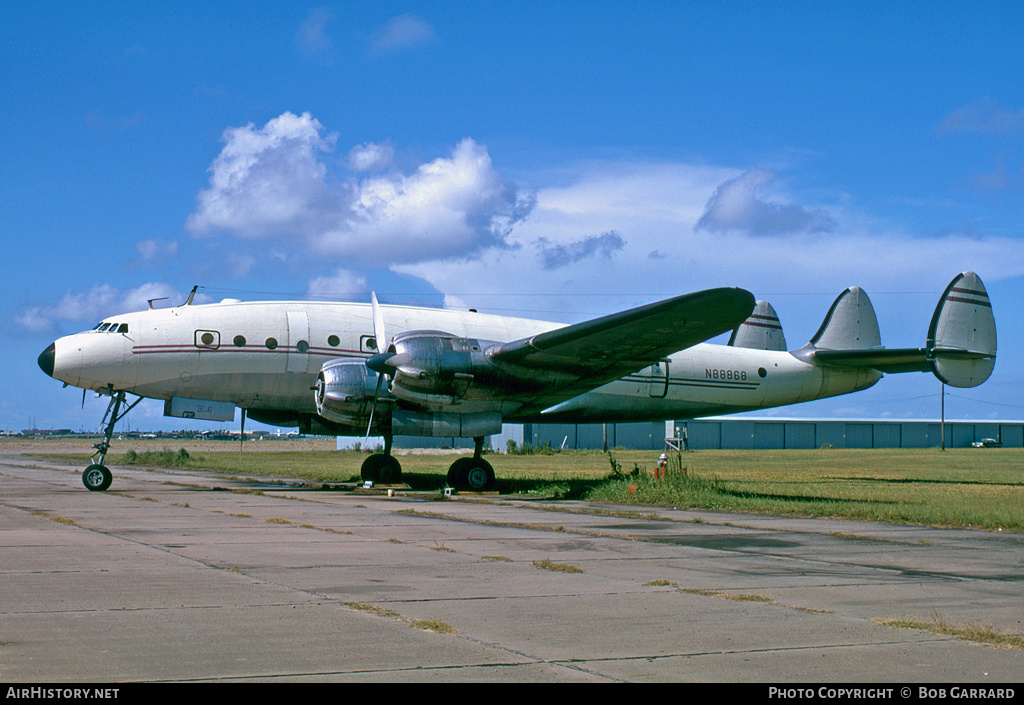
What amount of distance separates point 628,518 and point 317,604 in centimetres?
876

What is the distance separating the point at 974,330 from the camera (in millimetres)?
26750

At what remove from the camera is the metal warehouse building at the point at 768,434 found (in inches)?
2926

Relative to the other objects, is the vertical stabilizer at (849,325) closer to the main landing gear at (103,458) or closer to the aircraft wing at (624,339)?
the aircraft wing at (624,339)

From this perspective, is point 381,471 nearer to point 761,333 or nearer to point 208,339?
point 208,339

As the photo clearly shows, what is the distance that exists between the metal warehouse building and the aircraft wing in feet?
150

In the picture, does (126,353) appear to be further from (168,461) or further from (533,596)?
(168,461)

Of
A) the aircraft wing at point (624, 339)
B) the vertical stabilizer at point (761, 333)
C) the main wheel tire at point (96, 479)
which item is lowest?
the main wheel tire at point (96, 479)

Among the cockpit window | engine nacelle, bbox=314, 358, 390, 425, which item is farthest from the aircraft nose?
engine nacelle, bbox=314, 358, 390, 425

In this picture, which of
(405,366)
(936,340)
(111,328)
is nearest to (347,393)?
(405,366)

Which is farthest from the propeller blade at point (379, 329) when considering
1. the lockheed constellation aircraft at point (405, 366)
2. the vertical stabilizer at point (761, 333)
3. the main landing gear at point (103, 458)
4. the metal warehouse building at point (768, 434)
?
the metal warehouse building at point (768, 434)

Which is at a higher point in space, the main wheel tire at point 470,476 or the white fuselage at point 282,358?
the white fuselage at point 282,358

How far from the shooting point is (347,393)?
2058 cm

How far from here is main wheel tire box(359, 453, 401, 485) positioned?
78.7 ft

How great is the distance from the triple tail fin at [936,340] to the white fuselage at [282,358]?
13.4 feet
